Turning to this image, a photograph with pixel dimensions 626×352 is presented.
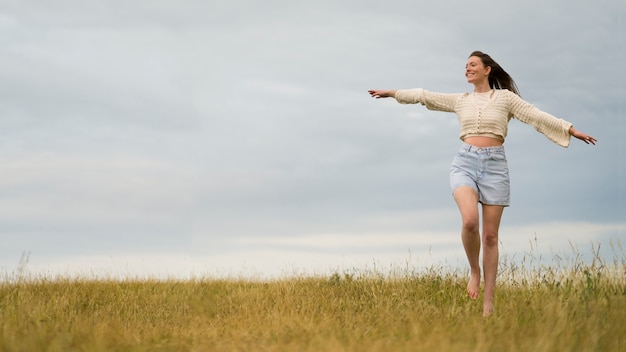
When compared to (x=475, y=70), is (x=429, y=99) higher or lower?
lower

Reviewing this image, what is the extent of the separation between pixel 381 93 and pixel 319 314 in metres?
3.08

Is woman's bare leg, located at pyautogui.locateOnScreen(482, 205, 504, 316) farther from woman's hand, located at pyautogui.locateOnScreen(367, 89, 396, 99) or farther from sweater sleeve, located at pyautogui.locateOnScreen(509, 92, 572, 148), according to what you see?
woman's hand, located at pyautogui.locateOnScreen(367, 89, 396, 99)

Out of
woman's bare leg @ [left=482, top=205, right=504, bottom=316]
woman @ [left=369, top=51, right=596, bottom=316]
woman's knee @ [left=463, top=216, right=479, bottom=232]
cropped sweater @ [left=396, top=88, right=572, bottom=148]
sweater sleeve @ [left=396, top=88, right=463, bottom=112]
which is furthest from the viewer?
sweater sleeve @ [left=396, top=88, right=463, bottom=112]

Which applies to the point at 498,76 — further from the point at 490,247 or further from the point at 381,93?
the point at 490,247

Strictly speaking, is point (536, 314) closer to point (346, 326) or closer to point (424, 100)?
point (346, 326)

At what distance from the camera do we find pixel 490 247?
7.61 metres

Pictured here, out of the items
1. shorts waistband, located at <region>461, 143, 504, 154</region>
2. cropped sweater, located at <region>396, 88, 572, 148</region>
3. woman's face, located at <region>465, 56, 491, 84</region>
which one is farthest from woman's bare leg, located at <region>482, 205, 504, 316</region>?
woman's face, located at <region>465, 56, 491, 84</region>

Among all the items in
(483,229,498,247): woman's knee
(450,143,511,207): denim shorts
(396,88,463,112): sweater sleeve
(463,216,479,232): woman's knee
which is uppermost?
(396,88,463,112): sweater sleeve

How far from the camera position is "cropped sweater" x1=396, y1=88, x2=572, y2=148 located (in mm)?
7613

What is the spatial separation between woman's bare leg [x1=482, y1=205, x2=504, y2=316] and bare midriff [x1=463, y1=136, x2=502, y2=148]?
72 centimetres

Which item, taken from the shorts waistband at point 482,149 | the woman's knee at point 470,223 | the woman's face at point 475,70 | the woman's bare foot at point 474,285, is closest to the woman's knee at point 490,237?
the woman's knee at point 470,223

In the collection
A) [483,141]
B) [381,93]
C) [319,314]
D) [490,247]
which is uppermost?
[381,93]

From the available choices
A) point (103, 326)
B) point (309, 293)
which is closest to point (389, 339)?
point (103, 326)

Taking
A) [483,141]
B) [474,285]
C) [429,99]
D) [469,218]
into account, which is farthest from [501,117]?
[474,285]
